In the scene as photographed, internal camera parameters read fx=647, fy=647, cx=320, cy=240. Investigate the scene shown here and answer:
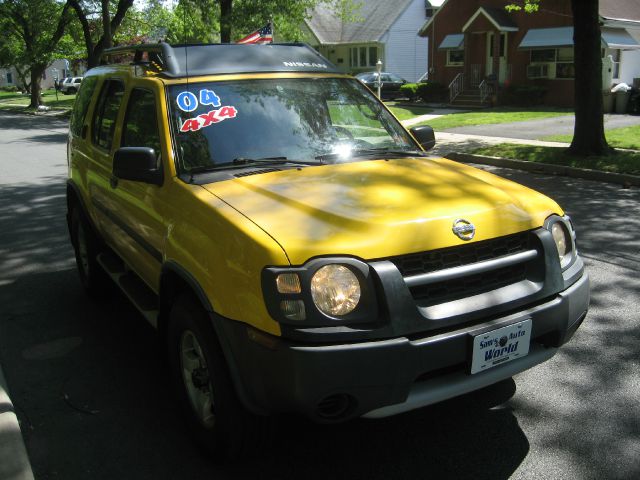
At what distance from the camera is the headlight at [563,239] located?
3232mm

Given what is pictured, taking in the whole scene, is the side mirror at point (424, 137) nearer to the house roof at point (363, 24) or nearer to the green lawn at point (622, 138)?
the green lawn at point (622, 138)

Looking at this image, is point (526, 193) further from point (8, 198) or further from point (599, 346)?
point (8, 198)

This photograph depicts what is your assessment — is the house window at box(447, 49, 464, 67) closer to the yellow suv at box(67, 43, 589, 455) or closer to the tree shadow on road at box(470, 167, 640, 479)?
the tree shadow on road at box(470, 167, 640, 479)

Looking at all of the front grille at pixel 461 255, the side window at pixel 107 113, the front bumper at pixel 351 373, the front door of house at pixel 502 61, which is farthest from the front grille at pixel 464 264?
the front door of house at pixel 502 61

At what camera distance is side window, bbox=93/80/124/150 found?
4.60 m

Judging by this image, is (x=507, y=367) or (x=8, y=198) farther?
(x=8, y=198)

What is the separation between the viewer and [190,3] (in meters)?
25.1

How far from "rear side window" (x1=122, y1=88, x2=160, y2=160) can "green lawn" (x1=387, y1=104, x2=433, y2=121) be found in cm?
1999

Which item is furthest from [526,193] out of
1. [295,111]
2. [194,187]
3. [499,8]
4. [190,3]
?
[499,8]

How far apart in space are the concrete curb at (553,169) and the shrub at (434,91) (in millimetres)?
19158

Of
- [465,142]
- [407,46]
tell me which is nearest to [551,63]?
[465,142]

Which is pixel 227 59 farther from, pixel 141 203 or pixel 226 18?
Result: pixel 226 18

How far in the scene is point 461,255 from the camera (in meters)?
2.85

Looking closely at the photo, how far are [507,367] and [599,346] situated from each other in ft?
5.76
